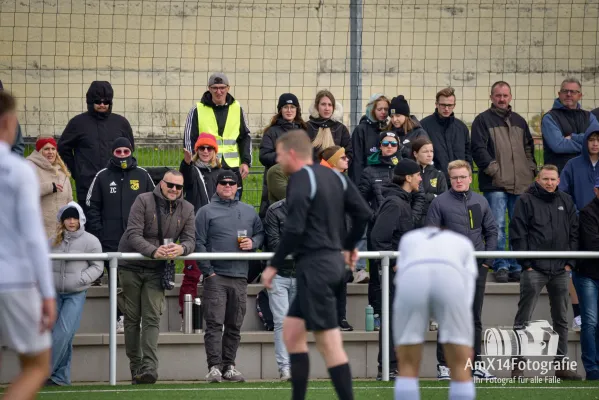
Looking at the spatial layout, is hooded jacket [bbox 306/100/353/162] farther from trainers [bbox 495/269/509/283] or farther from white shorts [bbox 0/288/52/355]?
white shorts [bbox 0/288/52/355]

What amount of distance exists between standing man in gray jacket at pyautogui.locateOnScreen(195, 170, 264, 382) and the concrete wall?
127 inches

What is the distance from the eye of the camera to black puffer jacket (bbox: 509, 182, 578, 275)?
1143cm

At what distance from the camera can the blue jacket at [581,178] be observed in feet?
40.2

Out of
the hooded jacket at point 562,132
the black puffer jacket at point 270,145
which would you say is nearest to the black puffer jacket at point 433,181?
the black puffer jacket at point 270,145

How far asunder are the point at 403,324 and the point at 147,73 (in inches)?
341

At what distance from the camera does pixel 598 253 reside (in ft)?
36.0

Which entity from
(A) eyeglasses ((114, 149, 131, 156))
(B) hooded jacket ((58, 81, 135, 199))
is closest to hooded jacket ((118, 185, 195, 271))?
(A) eyeglasses ((114, 149, 131, 156))

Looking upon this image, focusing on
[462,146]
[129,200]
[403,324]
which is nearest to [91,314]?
[129,200]

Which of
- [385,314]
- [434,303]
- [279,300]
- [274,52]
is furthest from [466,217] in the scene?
[434,303]

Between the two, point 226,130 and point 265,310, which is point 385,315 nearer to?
point 265,310

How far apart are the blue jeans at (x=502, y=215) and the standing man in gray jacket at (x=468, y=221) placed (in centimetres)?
117

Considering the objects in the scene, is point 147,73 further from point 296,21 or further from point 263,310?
point 263,310

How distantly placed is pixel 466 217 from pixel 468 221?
4cm

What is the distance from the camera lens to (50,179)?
1179cm
